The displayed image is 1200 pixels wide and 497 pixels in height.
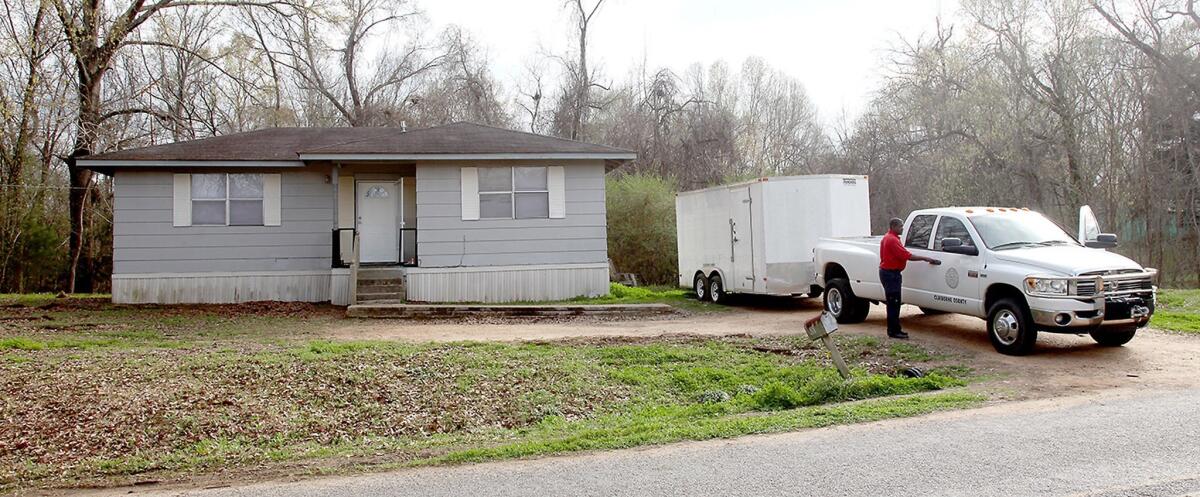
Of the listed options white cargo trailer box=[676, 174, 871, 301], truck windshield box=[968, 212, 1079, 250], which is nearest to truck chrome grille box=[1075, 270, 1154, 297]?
truck windshield box=[968, 212, 1079, 250]

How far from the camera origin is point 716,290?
17.4 m

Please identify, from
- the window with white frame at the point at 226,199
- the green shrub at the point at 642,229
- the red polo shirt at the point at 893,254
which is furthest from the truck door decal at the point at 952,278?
the green shrub at the point at 642,229

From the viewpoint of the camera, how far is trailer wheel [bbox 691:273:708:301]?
58.9ft

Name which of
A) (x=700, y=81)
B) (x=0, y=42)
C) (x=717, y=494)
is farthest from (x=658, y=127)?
(x=717, y=494)

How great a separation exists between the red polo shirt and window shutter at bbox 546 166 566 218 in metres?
8.34

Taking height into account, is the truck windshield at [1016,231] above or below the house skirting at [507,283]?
above

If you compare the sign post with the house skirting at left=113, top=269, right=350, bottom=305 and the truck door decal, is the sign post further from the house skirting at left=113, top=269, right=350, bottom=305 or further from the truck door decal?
Result: the house skirting at left=113, top=269, right=350, bottom=305

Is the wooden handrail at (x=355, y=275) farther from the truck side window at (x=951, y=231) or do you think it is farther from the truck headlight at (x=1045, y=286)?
the truck headlight at (x=1045, y=286)

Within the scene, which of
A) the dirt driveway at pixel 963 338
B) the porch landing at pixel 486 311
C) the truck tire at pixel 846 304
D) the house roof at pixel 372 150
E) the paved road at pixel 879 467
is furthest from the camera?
the house roof at pixel 372 150

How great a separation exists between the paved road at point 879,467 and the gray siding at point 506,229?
11.9m

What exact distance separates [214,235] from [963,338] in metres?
14.8

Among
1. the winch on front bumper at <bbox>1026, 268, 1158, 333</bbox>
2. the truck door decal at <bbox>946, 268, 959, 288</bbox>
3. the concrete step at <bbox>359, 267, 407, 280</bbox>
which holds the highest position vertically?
the concrete step at <bbox>359, 267, 407, 280</bbox>

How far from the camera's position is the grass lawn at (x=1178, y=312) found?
12.3 meters

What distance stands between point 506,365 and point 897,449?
4750 mm
